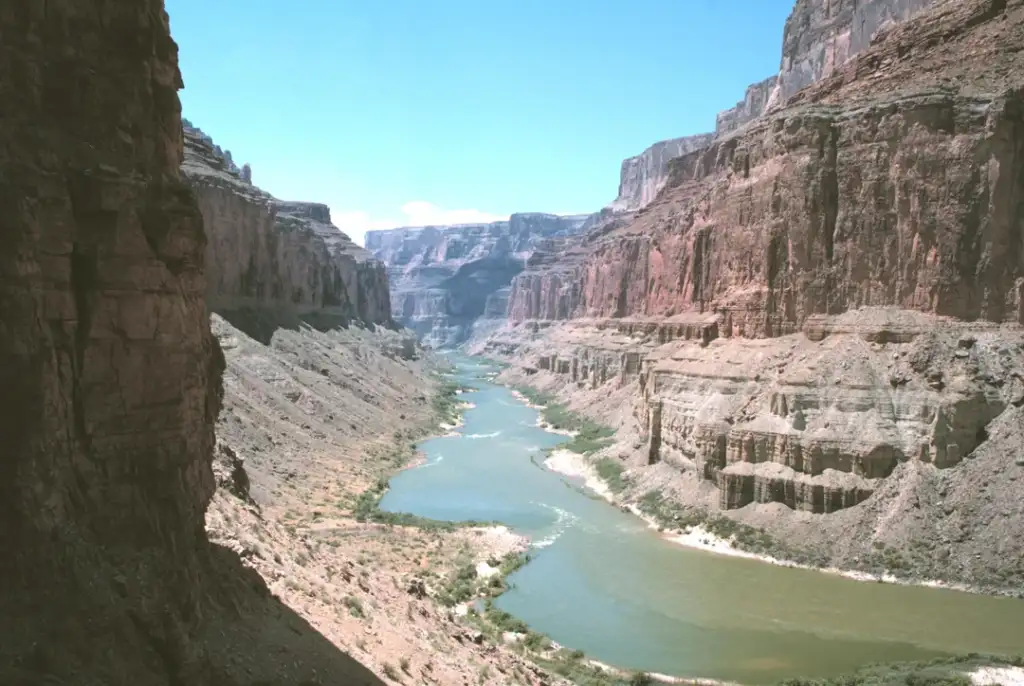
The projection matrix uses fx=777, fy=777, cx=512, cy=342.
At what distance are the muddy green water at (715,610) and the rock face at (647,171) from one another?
11399 cm

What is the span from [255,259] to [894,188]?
1926 inches

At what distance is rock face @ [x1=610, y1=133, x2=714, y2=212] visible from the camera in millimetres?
146000

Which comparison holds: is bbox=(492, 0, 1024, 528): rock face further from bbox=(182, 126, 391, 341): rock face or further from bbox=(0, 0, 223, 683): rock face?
bbox=(0, 0, 223, 683): rock face

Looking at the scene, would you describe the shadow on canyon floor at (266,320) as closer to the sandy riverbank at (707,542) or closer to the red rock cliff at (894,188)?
the sandy riverbank at (707,542)

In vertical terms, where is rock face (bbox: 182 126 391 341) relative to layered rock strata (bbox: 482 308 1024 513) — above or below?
above

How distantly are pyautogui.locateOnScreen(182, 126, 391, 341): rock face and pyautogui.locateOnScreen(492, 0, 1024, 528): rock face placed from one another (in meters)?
28.5

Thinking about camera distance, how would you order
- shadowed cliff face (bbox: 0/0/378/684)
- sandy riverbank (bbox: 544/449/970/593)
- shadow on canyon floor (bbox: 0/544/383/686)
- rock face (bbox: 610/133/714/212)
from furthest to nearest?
rock face (bbox: 610/133/714/212)
sandy riverbank (bbox: 544/449/970/593)
shadowed cliff face (bbox: 0/0/378/684)
shadow on canyon floor (bbox: 0/544/383/686)

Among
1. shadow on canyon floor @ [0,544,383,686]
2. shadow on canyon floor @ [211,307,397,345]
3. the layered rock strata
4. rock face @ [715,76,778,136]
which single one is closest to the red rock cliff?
the layered rock strata

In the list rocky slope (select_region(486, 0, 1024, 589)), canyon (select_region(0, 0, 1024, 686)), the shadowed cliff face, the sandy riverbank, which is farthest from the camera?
rocky slope (select_region(486, 0, 1024, 589))

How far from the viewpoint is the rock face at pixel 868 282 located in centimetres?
3275

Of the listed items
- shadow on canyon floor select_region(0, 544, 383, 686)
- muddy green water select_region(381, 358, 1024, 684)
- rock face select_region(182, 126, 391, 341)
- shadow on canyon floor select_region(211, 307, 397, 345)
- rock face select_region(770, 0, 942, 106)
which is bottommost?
muddy green water select_region(381, 358, 1024, 684)

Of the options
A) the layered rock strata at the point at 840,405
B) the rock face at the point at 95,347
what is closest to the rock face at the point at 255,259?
the layered rock strata at the point at 840,405

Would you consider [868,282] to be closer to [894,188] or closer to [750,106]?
[894,188]

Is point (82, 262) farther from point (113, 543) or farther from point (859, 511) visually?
point (859, 511)
